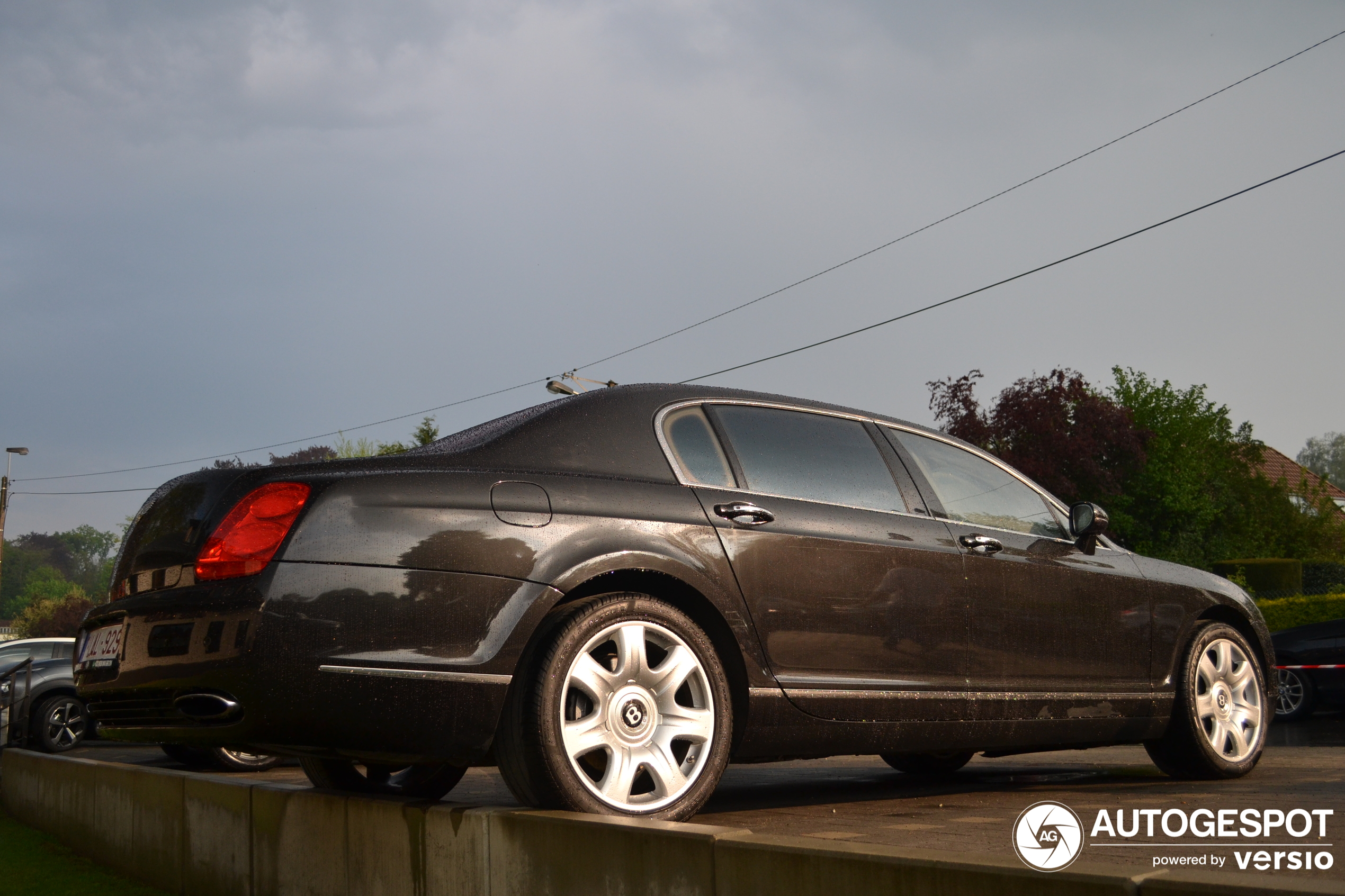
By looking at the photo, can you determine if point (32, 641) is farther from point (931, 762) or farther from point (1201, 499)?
point (1201, 499)

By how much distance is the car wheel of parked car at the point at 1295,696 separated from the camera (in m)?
11.8

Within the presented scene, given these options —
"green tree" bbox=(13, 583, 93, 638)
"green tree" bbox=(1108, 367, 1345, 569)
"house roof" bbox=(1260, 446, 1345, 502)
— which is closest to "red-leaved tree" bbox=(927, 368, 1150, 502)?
"green tree" bbox=(1108, 367, 1345, 569)

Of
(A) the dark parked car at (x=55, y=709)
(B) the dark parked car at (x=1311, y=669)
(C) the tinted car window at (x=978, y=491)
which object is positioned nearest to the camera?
(C) the tinted car window at (x=978, y=491)

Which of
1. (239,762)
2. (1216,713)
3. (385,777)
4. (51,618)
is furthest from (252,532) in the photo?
(51,618)

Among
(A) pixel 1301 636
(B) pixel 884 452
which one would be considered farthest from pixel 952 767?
(A) pixel 1301 636

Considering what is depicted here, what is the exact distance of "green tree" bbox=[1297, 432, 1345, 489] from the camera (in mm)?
136875

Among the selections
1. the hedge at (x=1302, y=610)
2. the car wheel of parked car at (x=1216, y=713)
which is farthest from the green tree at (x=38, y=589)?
the car wheel of parked car at (x=1216, y=713)

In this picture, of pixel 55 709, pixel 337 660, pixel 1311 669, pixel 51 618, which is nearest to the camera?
pixel 337 660

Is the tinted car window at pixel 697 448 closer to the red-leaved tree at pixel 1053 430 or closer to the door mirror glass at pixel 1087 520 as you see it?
the door mirror glass at pixel 1087 520

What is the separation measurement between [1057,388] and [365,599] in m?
35.7

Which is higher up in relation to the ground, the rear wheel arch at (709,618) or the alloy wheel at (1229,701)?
the rear wheel arch at (709,618)

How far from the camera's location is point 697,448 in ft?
A: 13.1

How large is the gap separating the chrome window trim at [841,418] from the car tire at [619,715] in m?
0.57

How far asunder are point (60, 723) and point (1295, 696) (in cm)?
1279
